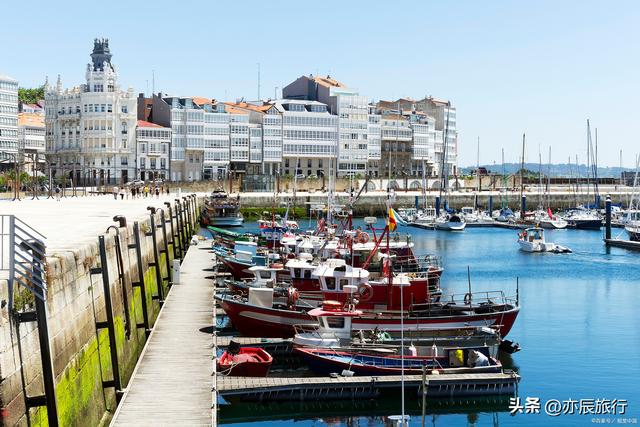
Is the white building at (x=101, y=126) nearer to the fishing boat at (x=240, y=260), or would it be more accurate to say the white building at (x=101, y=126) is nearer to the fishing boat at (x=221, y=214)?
the fishing boat at (x=221, y=214)

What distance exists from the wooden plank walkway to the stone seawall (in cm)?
83

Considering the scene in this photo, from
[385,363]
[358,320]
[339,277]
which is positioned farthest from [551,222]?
[385,363]

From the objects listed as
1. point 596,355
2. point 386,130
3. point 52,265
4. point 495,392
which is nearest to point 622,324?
point 596,355

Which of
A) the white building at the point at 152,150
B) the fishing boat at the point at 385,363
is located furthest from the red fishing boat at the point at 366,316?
the white building at the point at 152,150

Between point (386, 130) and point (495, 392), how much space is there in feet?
460

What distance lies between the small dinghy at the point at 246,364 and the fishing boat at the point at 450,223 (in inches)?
3210

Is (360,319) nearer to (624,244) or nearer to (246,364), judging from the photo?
(246,364)

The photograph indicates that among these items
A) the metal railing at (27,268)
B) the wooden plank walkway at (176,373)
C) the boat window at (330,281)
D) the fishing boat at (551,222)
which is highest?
the metal railing at (27,268)

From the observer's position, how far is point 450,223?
114m

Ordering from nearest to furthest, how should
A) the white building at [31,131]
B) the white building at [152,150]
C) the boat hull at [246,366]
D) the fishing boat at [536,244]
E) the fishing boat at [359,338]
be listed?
the boat hull at [246,366], the fishing boat at [359,338], the fishing boat at [536,244], the white building at [152,150], the white building at [31,131]

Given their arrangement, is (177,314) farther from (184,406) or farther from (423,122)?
(423,122)

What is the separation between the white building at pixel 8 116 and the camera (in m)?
154

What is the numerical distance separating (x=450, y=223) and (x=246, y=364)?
273 feet

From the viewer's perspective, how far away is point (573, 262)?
78.3 m
